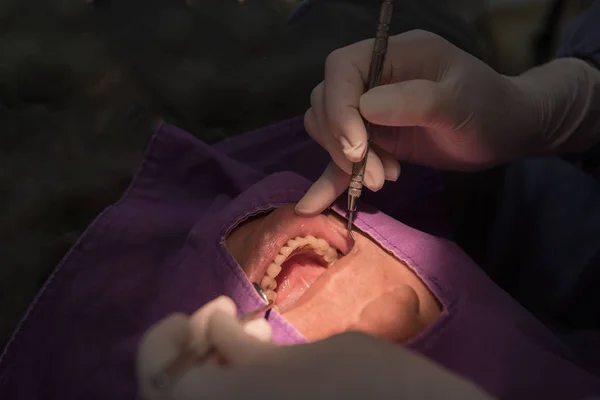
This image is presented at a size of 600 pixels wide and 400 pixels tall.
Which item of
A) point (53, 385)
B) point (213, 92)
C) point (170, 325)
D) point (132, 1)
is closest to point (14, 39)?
point (132, 1)

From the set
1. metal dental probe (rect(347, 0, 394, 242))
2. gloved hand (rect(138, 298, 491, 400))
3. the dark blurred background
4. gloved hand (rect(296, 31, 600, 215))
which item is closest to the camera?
gloved hand (rect(138, 298, 491, 400))

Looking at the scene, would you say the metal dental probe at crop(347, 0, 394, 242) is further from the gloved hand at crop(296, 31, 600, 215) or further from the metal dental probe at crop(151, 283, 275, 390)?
the metal dental probe at crop(151, 283, 275, 390)

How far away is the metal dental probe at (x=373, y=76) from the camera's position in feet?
2.38

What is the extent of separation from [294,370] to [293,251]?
1.20ft

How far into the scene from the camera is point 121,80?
1267mm

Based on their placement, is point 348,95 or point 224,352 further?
point 348,95

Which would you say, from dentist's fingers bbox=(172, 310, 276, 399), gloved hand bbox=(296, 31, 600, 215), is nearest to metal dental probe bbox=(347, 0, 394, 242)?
gloved hand bbox=(296, 31, 600, 215)

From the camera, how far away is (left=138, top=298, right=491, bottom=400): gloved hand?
0.51 metres

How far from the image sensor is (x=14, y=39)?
1.28 meters

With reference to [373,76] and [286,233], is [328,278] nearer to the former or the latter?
[286,233]

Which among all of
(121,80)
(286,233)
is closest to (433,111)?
(286,233)

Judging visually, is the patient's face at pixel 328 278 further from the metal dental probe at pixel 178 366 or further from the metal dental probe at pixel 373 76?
the metal dental probe at pixel 178 366

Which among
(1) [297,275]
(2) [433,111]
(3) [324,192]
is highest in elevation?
(2) [433,111]

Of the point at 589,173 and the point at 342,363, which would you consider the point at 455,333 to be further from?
the point at 589,173
